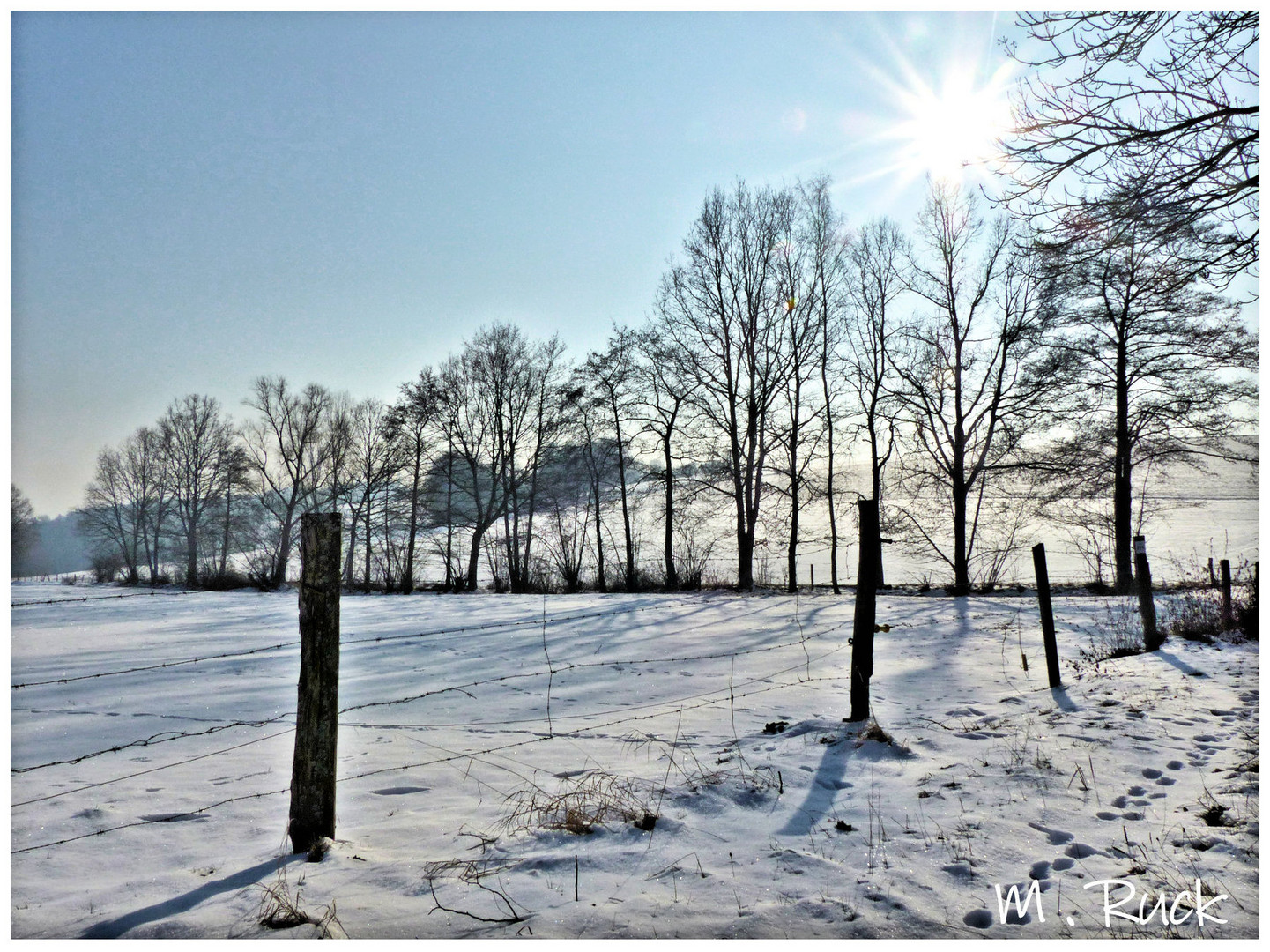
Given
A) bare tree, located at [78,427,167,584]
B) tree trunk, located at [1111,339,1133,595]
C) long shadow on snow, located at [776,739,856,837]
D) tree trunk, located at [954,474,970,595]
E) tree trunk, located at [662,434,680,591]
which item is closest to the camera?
long shadow on snow, located at [776,739,856,837]

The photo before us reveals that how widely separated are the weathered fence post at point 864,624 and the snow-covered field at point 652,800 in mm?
375

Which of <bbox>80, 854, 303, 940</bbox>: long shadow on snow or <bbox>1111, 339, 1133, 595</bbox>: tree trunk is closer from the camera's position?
<bbox>80, 854, 303, 940</bbox>: long shadow on snow

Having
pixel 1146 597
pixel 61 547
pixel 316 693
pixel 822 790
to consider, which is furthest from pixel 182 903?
pixel 61 547

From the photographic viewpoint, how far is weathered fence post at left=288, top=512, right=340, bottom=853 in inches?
133

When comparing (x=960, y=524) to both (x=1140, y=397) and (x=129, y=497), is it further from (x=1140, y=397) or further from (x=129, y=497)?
(x=129, y=497)

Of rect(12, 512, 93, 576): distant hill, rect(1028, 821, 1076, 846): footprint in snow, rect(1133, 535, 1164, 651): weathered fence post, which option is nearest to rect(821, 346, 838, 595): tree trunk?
rect(1133, 535, 1164, 651): weathered fence post

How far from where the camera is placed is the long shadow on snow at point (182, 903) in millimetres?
2586

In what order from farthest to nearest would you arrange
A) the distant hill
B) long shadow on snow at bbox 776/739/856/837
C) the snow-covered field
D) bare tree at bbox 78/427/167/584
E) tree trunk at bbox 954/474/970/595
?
the distant hill
bare tree at bbox 78/427/167/584
tree trunk at bbox 954/474/970/595
long shadow on snow at bbox 776/739/856/837
the snow-covered field

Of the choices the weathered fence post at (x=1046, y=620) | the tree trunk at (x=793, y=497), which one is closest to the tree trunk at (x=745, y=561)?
the tree trunk at (x=793, y=497)

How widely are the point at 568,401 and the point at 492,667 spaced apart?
22026 millimetres

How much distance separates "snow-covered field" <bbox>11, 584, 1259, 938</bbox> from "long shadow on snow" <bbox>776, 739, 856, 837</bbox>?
28 mm

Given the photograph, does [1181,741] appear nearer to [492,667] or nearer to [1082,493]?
[492,667]

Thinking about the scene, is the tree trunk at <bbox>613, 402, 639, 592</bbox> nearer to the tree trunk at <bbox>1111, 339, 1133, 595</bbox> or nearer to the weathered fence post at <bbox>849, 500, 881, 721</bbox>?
the tree trunk at <bbox>1111, 339, 1133, 595</bbox>

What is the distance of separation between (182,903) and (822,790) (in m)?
3.44
